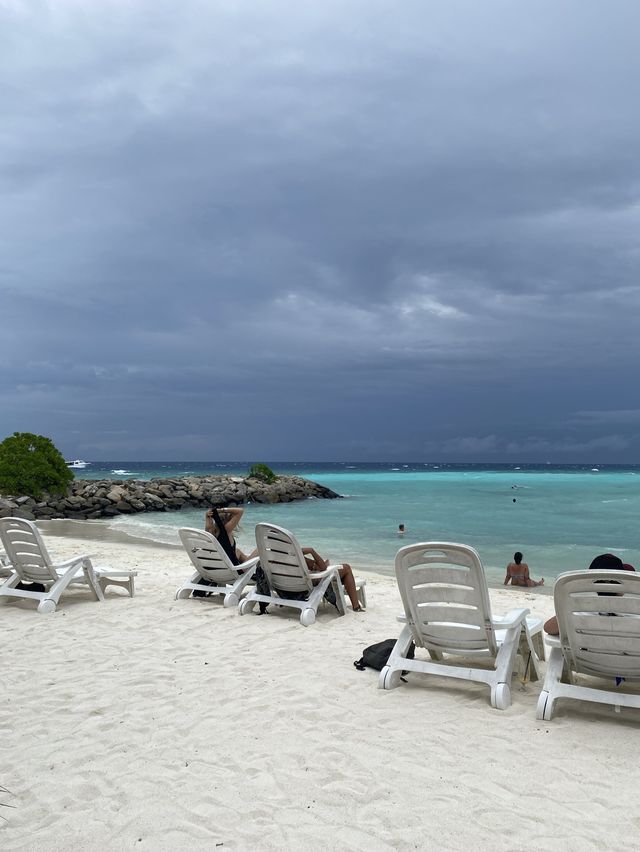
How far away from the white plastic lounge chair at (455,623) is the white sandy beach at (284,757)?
0.66 feet

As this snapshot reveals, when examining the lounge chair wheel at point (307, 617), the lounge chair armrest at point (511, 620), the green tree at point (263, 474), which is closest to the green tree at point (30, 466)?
the green tree at point (263, 474)

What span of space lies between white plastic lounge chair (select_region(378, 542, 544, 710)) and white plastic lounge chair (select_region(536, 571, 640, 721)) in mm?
496

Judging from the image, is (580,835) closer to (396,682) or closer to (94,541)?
(396,682)

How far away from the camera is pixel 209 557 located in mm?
Result: 8562

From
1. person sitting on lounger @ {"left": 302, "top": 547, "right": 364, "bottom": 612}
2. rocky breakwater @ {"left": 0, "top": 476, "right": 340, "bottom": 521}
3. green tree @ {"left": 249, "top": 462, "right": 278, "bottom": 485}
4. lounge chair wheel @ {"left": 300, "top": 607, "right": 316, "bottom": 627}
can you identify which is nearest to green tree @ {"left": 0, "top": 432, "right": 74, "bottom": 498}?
rocky breakwater @ {"left": 0, "top": 476, "right": 340, "bottom": 521}

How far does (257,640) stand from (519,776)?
3.51 metres

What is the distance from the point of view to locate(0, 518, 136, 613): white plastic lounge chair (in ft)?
26.2

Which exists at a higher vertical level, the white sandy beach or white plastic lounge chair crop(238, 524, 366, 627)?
white plastic lounge chair crop(238, 524, 366, 627)

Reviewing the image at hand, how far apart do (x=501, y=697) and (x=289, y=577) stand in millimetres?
3458

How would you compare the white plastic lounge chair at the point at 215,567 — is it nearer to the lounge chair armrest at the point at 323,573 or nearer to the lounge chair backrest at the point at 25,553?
the lounge chair armrest at the point at 323,573

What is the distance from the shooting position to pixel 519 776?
3.67 metres

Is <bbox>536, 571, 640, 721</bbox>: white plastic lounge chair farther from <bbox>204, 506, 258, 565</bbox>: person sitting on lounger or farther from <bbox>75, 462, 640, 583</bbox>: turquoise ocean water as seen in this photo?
<bbox>75, 462, 640, 583</bbox>: turquoise ocean water

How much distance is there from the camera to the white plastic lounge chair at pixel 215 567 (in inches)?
328

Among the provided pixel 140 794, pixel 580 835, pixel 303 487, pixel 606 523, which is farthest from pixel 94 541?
pixel 303 487
